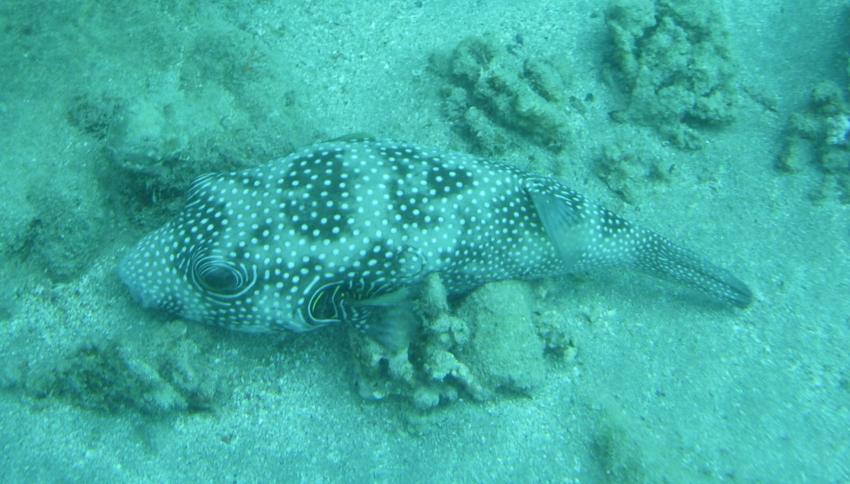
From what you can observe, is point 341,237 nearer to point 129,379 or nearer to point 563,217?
point 563,217

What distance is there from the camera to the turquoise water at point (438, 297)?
4.86 meters

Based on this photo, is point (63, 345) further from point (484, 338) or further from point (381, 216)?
point (484, 338)

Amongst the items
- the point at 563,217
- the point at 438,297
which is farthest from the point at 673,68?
the point at 438,297

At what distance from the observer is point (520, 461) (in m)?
4.84

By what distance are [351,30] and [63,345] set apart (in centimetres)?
505

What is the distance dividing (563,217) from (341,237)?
2228mm

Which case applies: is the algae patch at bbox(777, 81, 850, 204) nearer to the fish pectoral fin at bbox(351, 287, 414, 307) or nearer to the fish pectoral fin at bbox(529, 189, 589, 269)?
the fish pectoral fin at bbox(529, 189, 589, 269)

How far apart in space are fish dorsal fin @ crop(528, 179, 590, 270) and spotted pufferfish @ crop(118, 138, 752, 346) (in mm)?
14

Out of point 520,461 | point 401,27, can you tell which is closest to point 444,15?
point 401,27

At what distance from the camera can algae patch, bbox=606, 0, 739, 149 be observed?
691 centimetres

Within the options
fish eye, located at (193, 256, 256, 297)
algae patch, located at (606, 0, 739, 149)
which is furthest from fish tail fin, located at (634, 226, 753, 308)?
fish eye, located at (193, 256, 256, 297)

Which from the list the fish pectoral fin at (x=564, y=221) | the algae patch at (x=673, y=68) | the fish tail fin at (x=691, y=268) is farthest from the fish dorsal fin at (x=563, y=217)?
the algae patch at (x=673, y=68)

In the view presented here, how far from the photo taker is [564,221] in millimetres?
5230

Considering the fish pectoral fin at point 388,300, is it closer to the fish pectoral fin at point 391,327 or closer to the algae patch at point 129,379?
the fish pectoral fin at point 391,327
